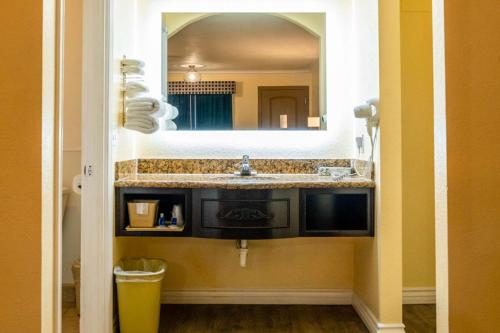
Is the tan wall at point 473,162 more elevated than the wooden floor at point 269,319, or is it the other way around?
the tan wall at point 473,162

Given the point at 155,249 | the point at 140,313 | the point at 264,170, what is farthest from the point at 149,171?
the point at 140,313

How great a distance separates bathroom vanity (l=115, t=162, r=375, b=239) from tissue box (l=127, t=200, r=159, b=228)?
0.03m

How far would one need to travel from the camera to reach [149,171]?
277 cm

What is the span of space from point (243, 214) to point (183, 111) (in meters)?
1.03

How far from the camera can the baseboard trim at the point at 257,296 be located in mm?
2791

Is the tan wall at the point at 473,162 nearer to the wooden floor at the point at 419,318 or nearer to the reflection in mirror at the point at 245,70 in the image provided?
the wooden floor at the point at 419,318

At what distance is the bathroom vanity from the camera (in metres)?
2.20

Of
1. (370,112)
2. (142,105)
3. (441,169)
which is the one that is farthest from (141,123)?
(441,169)

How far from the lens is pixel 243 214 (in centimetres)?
220

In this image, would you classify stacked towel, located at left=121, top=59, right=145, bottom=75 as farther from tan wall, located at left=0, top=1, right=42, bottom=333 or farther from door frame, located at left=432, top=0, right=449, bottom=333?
door frame, located at left=432, top=0, right=449, bottom=333

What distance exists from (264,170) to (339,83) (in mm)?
799

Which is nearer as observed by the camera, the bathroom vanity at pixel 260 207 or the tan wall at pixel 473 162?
the tan wall at pixel 473 162

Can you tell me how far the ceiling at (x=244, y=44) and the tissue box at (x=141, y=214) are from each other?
108cm

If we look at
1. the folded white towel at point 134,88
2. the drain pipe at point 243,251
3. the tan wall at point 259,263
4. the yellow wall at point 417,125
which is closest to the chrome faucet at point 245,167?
the drain pipe at point 243,251
